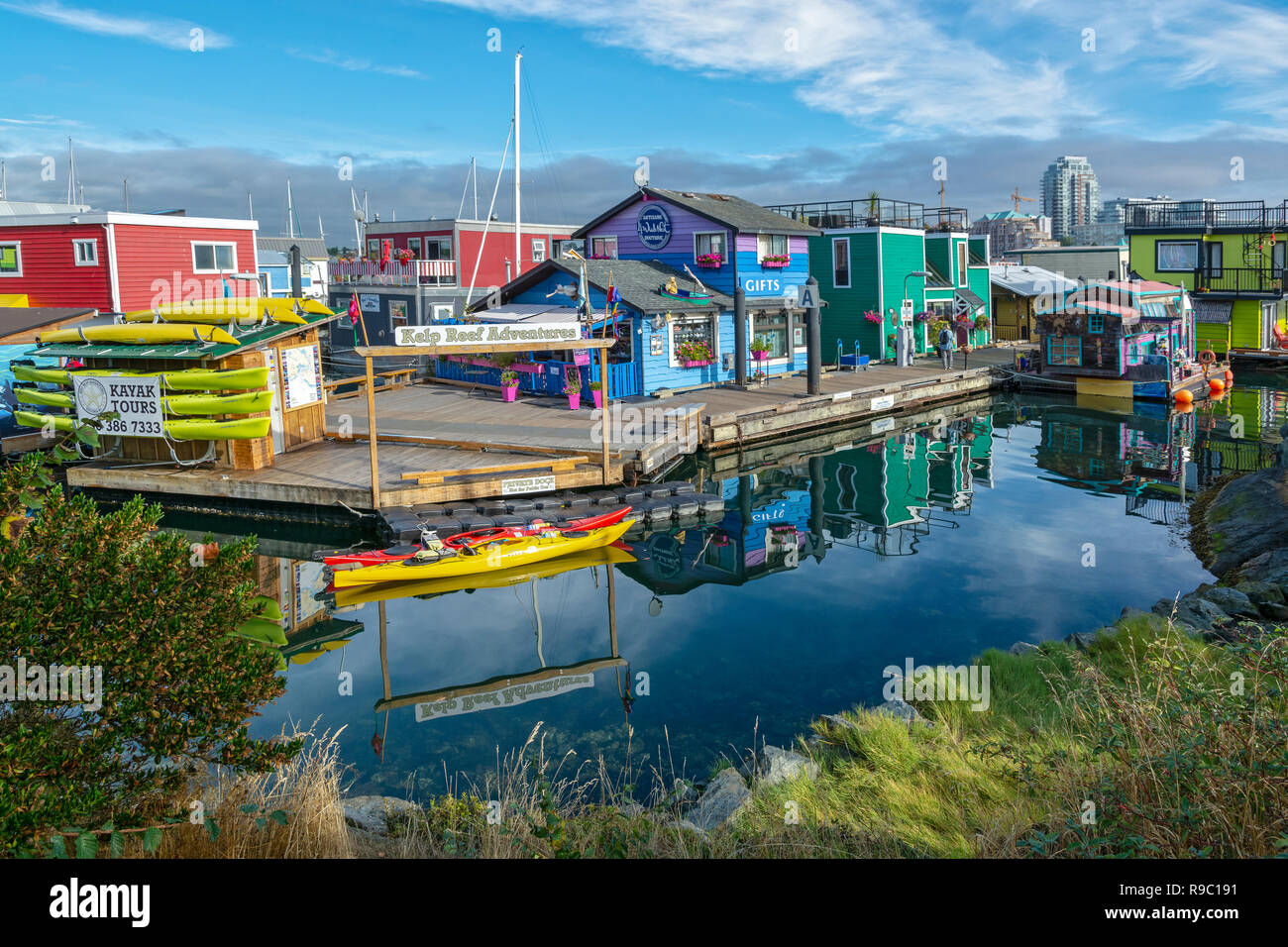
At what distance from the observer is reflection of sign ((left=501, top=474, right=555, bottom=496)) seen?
21.0 metres

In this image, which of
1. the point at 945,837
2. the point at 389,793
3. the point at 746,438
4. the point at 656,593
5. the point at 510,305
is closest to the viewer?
the point at 945,837

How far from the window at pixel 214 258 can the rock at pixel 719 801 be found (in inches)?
1228

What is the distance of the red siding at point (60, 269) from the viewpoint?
32156mm

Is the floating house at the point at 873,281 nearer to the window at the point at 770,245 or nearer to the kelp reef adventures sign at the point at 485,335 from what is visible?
the window at the point at 770,245

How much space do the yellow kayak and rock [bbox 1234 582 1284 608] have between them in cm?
1959

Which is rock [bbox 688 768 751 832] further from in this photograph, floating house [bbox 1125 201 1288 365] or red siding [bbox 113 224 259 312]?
floating house [bbox 1125 201 1288 365]

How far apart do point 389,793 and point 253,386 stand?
13837 millimetres

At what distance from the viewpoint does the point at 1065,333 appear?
38969 millimetres

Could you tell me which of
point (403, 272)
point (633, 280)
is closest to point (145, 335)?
point (633, 280)

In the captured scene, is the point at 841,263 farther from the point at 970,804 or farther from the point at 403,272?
the point at 970,804

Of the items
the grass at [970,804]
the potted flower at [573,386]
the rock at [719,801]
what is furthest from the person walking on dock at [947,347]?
the rock at [719,801]

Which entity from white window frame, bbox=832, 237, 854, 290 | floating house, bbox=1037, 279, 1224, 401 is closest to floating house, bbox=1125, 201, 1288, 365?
floating house, bbox=1037, 279, 1224, 401
